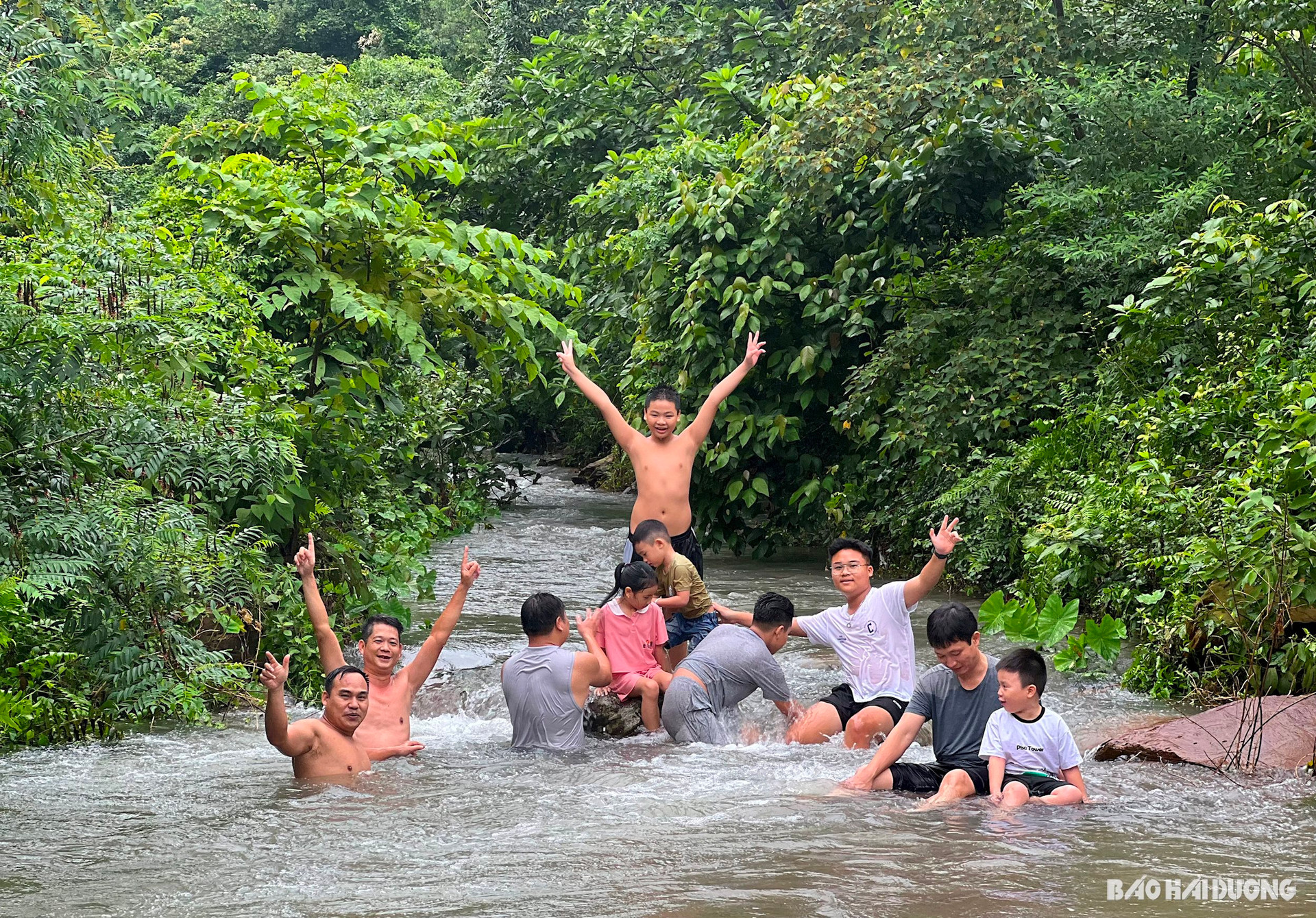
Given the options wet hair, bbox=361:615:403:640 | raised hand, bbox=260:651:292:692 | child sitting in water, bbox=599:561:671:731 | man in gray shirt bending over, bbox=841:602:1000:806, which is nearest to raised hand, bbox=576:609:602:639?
child sitting in water, bbox=599:561:671:731

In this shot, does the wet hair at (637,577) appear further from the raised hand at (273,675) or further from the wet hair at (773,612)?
the raised hand at (273,675)

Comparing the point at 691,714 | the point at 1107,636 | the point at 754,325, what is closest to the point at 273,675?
the point at 691,714

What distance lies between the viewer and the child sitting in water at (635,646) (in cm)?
736

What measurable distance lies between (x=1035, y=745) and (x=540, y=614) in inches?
98.3

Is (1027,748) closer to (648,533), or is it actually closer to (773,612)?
(773,612)

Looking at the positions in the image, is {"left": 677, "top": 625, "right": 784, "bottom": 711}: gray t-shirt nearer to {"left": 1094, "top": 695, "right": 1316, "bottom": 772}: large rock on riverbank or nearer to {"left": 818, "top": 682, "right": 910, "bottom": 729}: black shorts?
{"left": 818, "top": 682, "right": 910, "bottom": 729}: black shorts

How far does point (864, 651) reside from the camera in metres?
7.11

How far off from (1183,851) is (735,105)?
37.3ft

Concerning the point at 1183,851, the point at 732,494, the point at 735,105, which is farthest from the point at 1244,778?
the point at 735,105

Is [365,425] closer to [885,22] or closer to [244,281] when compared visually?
[244,281]

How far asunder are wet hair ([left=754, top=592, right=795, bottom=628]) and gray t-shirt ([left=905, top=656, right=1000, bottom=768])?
45.3 inches

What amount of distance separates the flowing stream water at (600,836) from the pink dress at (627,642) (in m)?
0.35

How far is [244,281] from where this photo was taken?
8477mm

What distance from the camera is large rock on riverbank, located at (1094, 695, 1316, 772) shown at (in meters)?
6.16
